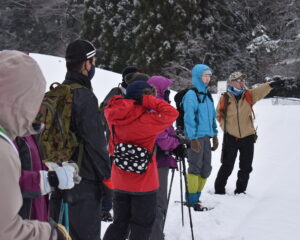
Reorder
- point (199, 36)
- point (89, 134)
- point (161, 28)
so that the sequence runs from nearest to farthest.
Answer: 1. point (89, 134)
2. point (161, 28)
3. point (199, 36)

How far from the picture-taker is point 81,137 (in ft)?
8.93

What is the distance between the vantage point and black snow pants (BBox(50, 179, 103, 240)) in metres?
2.74

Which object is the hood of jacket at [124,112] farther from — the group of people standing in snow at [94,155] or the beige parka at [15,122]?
the beige parka at [15,122]

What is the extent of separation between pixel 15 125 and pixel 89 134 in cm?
117

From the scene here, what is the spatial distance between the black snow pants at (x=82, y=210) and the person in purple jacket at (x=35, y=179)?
789 millimetres

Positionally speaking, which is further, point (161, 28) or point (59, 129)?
point (161, 28)

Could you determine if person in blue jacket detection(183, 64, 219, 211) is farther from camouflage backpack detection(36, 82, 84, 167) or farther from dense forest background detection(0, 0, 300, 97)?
dense forest background detection(0, 0, 300, 97)

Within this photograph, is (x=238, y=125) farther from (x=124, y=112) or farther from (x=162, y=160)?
(x=124, y=112)

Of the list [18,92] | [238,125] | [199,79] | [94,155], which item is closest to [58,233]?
[18,92]

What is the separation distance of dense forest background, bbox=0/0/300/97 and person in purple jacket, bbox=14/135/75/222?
21291 millimetres

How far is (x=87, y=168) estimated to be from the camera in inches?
108

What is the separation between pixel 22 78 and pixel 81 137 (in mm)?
1241

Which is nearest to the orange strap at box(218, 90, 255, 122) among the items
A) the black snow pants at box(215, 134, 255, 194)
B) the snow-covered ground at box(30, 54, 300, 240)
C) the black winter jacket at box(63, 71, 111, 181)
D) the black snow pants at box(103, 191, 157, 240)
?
the black snow pants at box(215, 134, 255, 194)

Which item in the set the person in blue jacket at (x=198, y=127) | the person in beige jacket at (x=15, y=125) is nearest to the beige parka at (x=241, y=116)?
the person in blue jacket at (x=198, y=127)
